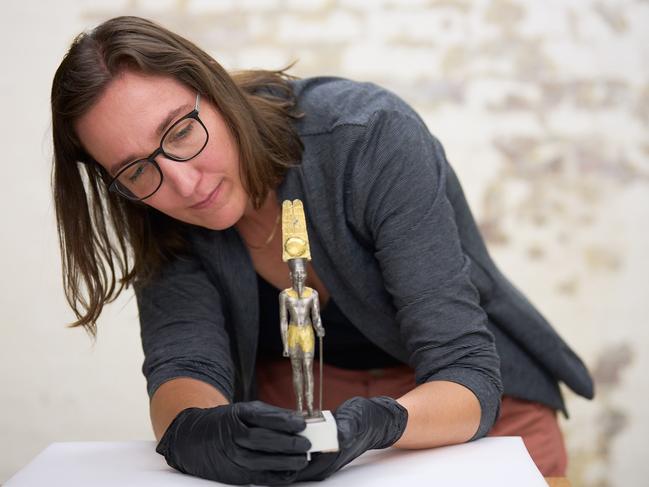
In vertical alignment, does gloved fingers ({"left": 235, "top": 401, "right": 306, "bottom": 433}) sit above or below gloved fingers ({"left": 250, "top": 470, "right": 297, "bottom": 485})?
above

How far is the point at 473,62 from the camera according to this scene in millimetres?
3314

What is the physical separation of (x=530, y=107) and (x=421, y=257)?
190cm

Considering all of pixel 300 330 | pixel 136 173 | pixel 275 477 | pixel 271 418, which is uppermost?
pixel 136 173

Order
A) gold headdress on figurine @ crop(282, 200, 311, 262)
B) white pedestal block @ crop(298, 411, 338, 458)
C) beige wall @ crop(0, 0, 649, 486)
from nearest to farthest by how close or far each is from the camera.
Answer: white pedestal block @ crop(298, 411, 338, 458), gold headdress on figurine @ crop(282, 200, 311, 262), beige wall @ crop(0, 0, 649, 486)

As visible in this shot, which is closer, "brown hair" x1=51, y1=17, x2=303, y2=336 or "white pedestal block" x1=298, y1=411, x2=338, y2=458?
"white pedestal block" x1=298, y1=411, x2=338, y2=458

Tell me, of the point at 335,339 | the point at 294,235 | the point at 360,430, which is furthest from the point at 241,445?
the point at 335,339

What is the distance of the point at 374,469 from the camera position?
4.55 feet

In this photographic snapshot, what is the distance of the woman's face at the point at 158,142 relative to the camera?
1.54m

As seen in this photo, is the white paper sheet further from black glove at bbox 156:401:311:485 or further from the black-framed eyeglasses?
the black-framed eyeglasses

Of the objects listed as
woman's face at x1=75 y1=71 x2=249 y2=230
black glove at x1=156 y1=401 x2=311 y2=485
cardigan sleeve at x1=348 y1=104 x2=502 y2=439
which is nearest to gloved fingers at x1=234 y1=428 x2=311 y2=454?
black glove at x1=156 y1=401 x2=311 y2=485

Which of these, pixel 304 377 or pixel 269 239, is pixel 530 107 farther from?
pixel 304 377

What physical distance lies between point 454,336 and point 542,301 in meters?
1.90

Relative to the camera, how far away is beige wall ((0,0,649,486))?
3289mm

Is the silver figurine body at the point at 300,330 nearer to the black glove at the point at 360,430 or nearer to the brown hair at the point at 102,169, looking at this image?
the black glove at the point at 360,430
